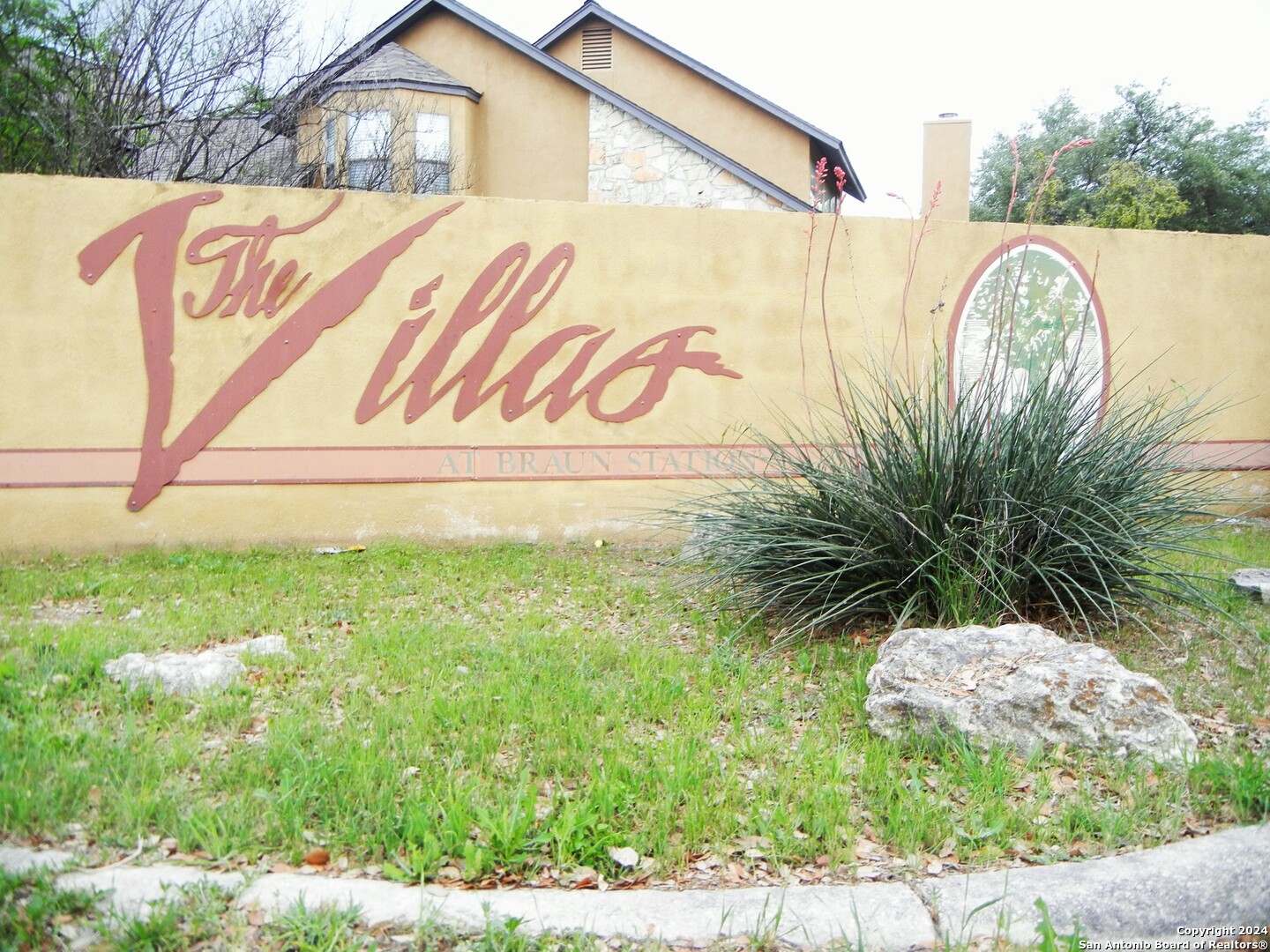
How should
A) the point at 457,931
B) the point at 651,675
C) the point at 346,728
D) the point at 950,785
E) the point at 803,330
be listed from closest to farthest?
the point at 457,931
the point at 950,785
the point at 346,728
the point at 651,675
the point at 803,330

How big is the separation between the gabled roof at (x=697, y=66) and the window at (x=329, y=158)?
17.2 feet

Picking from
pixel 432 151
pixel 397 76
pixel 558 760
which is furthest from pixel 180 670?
pixel 397 76

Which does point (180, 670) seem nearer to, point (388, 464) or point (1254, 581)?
point (388, 464)

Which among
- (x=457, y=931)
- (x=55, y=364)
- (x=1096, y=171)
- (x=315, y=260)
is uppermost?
(x=1096, y=171)

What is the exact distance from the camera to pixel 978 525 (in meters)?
4.77

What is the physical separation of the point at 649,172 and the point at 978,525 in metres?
11.3

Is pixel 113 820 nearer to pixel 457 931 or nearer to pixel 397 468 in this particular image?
pixel 457 931

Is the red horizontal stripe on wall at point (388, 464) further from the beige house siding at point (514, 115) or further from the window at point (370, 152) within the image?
the beige house siding at point (514, 115)

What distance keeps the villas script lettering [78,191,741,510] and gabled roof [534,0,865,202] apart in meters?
9.79

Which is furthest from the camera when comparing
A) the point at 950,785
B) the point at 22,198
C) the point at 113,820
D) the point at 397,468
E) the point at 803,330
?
the point at 803,330

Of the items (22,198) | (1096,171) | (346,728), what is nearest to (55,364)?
(22,198)

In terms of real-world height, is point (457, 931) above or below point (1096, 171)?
below

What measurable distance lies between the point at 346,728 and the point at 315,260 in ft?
15.5

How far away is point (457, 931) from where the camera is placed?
8.26 ft
